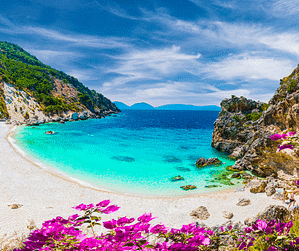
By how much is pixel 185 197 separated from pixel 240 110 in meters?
25.8

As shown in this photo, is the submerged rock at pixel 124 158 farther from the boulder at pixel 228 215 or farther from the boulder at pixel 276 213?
the boulder at pixel 276 213

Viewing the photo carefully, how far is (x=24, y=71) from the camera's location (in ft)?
374

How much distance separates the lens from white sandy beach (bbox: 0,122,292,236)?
1135cm

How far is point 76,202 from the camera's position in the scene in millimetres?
14484

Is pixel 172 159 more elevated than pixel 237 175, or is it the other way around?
pixel 172 159

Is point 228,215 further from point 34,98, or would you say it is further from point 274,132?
point 34,98

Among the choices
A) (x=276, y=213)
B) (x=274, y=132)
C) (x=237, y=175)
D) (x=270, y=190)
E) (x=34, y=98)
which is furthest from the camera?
(x=34, y=98)

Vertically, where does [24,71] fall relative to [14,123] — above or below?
above

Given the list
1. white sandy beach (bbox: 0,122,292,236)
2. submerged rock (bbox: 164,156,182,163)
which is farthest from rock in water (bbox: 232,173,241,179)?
submerged rock (bbox: 164,156,182,163)

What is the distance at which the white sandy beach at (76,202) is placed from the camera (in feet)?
37.2

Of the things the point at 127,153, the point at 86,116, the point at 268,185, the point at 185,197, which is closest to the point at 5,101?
the point at 86,116

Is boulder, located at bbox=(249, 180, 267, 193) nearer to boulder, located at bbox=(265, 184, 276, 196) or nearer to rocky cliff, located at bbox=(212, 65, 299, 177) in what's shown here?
boulder, located at bbox=(265, 184, 276, 196)

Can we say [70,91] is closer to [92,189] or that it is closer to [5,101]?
[5,101]

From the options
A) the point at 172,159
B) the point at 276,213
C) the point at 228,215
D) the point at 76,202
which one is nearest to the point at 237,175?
the point at 228,215
